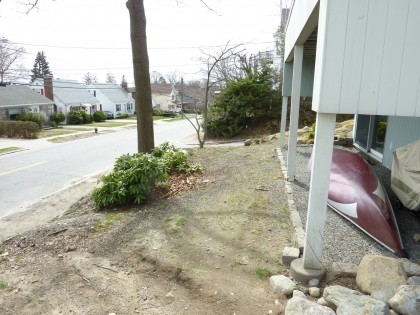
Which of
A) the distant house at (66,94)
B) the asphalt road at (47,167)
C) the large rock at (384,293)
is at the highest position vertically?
the distant house at (66,94)

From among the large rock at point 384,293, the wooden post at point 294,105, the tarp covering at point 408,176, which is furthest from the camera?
the wooden post at point 294,105

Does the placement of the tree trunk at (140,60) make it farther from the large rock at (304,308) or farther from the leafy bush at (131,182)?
the large rock at (304,308)

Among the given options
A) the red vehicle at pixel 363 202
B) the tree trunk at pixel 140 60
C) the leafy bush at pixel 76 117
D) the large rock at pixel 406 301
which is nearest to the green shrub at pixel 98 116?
the leafy bush at pixel 76 117

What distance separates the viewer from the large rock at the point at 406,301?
2584 millimetres

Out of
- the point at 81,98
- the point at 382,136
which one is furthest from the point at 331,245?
the point at 81,98

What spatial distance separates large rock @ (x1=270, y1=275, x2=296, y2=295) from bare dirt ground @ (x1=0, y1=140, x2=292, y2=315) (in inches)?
3.2

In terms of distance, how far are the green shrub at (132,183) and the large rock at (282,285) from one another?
361cm

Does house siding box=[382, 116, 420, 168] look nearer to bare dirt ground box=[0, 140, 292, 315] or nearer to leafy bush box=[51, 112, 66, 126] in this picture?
bare dirt ground box=[0, 140, 292, 315]

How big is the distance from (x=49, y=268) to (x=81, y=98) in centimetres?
4250

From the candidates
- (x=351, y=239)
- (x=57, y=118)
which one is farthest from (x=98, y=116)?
(x=351, y=239)

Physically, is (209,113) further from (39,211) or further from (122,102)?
(122,102)

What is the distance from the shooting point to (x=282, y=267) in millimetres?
3666

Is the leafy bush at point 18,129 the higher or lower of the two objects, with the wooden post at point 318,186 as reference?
lower

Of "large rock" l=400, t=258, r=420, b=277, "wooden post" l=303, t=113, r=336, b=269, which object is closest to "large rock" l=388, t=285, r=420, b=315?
"large rock" l=400, t=258, r=420, b=277
